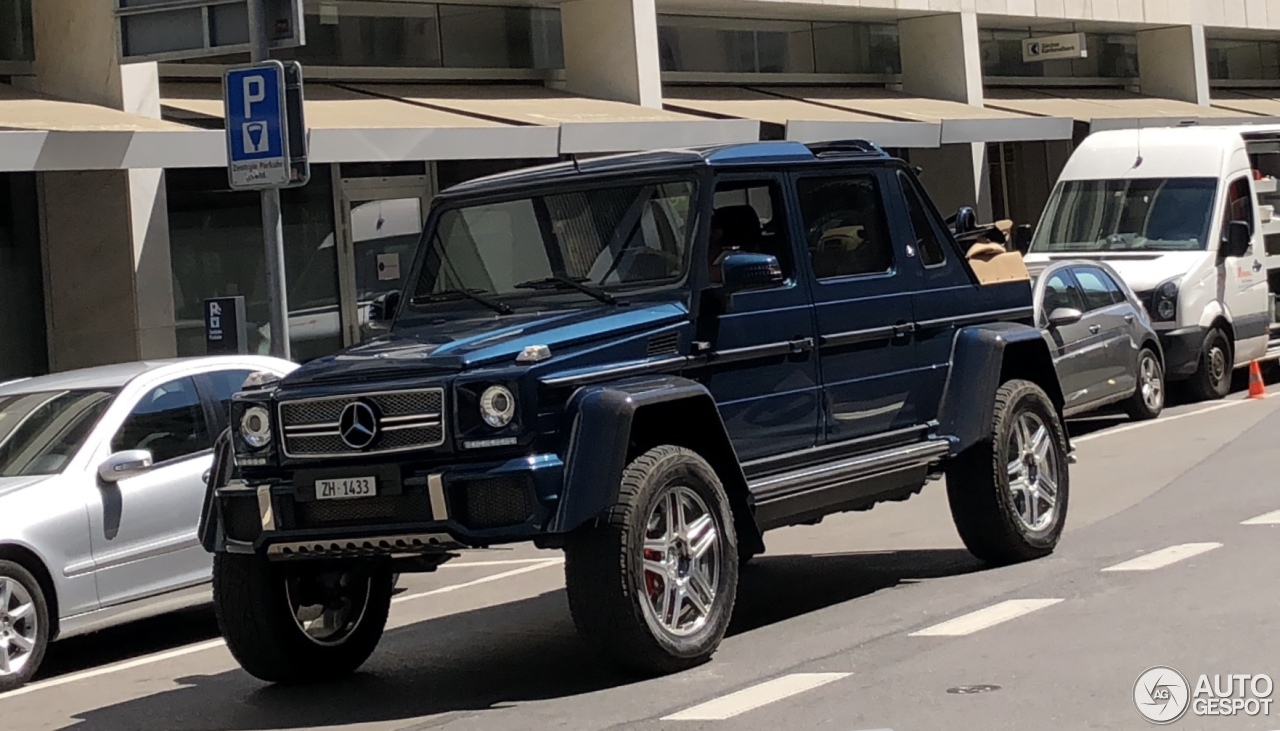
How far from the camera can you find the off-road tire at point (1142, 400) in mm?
17953

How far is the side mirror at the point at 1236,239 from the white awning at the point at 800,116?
5.27 meters

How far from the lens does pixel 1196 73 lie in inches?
1378

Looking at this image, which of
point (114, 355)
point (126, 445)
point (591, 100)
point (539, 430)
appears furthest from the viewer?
point (591, 100)

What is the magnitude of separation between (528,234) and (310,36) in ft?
45.0

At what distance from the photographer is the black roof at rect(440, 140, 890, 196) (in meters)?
8.63

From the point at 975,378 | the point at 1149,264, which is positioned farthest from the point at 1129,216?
the point at 975,378

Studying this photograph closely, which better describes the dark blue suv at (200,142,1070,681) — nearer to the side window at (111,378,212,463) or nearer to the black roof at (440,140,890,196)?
the black roof at (440,140,890,196)

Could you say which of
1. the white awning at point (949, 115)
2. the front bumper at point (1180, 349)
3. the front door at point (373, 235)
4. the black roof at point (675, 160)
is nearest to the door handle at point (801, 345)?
the black roof at point (675, 160)

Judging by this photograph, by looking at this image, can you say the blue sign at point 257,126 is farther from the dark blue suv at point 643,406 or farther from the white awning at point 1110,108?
the white awning at point 1110,108

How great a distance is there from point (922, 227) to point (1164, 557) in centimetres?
197

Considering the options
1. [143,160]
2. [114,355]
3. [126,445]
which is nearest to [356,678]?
[126,445]

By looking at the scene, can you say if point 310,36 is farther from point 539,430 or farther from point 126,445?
point 539,430

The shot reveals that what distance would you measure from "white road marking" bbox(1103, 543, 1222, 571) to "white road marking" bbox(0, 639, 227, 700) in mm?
4558

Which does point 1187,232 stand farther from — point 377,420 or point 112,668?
point 377,420
